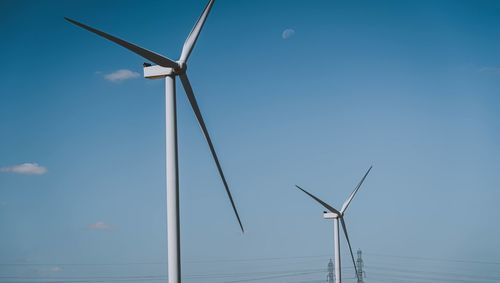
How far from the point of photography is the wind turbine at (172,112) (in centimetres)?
2138

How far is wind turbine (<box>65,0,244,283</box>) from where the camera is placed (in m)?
21.4

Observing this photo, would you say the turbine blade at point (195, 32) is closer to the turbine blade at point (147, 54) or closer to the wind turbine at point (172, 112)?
the wind turbine at point (172, 112)

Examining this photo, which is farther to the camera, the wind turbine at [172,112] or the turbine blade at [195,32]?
the turbine blade at [195,32]

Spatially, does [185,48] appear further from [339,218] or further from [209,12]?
[339,218]

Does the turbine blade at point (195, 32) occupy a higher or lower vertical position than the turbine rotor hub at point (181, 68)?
higher

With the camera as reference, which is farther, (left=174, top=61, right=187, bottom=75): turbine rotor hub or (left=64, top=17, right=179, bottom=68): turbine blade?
(left=174, top=61, right=187, bottom=75): turbine rotor hub

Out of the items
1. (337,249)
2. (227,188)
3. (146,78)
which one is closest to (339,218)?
(337,249)

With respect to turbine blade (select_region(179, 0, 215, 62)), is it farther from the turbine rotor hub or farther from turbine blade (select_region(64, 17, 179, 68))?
turbine blade (select_region(64, 17, 179, 68))

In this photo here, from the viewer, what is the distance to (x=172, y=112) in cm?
2252

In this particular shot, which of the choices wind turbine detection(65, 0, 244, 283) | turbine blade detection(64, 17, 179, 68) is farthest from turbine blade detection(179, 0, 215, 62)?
turbine blade detection(64, 17, 179, 68)

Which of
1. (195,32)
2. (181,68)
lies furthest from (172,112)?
(195,32)

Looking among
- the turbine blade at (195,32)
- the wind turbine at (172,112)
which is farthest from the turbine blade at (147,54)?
the turbine blade at (195,32)

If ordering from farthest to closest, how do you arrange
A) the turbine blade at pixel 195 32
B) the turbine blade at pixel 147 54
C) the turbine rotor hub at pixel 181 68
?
1. the turbine blade at pixel 195 32
2. the turbine rotor hub at pixel 181 68
3. the turbine blade at pixel 147 54

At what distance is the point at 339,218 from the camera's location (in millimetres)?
52125
